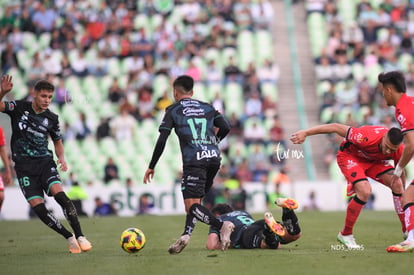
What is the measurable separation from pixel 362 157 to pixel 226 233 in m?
2.32

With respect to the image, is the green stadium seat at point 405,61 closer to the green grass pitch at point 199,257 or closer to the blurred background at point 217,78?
the blurred background at point 217,78

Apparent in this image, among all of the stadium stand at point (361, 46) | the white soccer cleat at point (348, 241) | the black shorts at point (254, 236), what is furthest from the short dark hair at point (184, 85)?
the stadium stand at point (361, 46)

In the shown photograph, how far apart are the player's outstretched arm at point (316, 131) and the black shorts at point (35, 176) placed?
11.3 ft

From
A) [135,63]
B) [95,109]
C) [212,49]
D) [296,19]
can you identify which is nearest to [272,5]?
[296,19]

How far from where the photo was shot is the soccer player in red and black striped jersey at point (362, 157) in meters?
11.0

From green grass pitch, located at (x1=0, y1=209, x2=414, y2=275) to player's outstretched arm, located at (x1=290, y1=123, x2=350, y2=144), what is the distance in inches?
58.0

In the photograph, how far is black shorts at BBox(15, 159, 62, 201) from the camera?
11797mm

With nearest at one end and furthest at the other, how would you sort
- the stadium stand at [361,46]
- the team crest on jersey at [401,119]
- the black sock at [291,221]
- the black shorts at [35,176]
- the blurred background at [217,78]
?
the team crest on jersey at [401,119]
the black sock at [291,221]
the black shorts at [35,176]
the blurred background at [217,78]
the stadium stand at [361,46]

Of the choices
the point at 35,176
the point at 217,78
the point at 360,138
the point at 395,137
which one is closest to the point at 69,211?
the point at 35,176

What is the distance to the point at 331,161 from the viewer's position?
87.1ft

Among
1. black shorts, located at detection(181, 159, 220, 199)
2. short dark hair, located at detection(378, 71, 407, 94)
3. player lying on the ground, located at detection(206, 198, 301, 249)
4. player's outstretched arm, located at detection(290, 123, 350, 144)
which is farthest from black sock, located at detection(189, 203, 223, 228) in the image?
short dark hair, located at detection(378, 71, 407, 94)

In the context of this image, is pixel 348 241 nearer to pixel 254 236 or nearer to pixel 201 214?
pixel 254 236

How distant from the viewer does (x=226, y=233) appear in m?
11.0

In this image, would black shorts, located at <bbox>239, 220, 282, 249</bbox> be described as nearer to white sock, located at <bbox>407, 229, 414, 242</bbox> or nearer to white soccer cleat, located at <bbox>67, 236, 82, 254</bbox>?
white sock, located at <bbox>407, 229, 414, 242</bbox>
